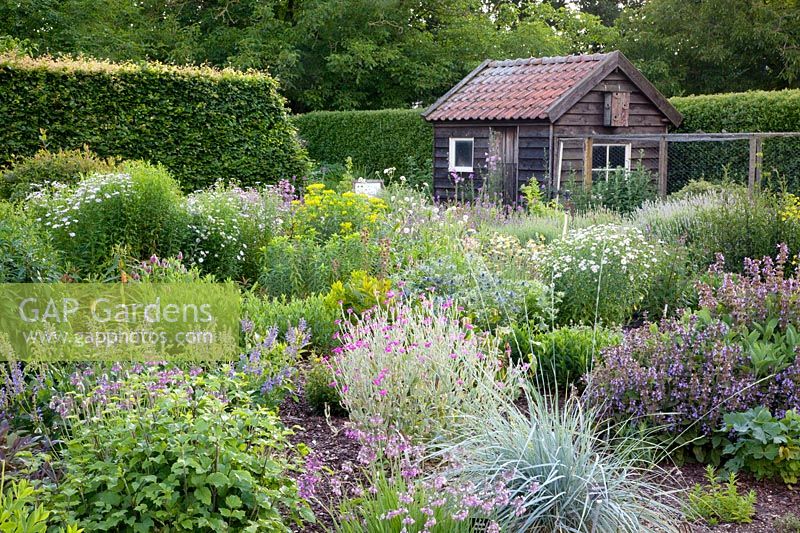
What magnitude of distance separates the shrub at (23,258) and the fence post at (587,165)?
9.73 meters

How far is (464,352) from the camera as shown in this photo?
4.46 meters

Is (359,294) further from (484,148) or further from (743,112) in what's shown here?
(743,112)

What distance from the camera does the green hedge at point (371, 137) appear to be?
20062 millimetres

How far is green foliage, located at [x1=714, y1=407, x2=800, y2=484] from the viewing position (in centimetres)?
408

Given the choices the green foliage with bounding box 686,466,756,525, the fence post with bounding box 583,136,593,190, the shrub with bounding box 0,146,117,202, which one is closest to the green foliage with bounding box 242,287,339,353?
the green foliage with bounding box 686,466,756,525

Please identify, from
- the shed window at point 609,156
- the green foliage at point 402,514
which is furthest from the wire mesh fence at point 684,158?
the green foliage at point 402,514

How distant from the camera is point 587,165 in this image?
14078 mm

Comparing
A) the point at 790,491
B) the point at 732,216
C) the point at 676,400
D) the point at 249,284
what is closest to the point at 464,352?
the point at 676,400

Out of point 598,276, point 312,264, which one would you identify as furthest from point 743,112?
point 312,264

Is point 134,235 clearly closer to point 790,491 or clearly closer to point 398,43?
point 790,491

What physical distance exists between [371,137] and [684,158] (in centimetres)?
769

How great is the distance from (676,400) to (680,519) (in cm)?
82

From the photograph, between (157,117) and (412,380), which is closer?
(412,380)

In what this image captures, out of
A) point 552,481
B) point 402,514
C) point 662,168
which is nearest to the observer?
point 402,514
